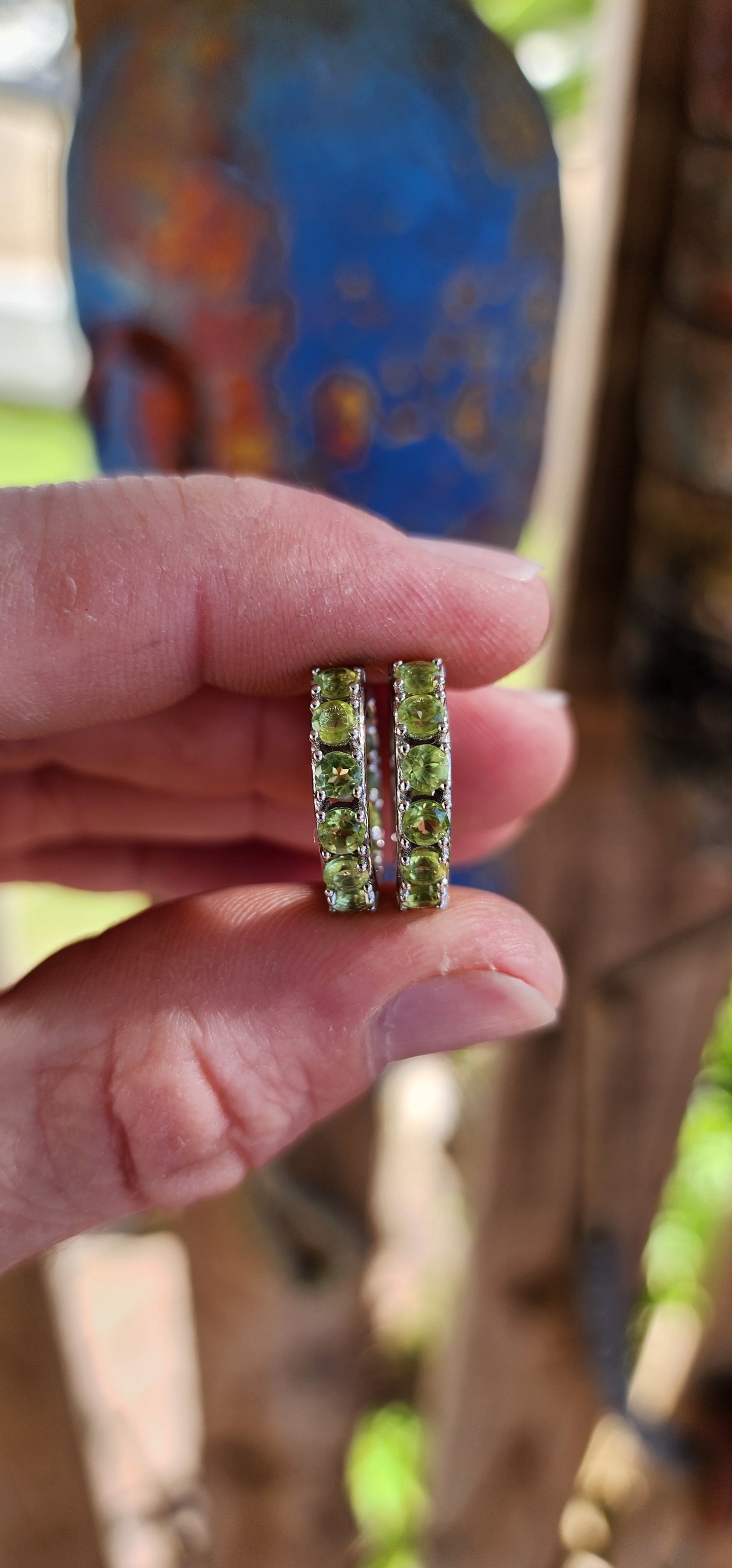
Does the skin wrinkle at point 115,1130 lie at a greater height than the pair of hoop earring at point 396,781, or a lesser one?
lesser

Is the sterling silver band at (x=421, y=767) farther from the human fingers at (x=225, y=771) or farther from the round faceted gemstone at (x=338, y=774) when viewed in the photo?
the human fingers at (x=225, y=771)

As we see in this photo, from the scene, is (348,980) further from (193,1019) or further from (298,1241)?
(298,1241)

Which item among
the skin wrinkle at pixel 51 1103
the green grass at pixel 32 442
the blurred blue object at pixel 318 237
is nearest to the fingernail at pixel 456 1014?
the skin wrinkle at pixel 51 1103

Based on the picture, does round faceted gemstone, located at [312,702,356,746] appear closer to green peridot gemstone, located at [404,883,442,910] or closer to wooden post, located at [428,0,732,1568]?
green peridot gemstone, located at [404,883,442,910]

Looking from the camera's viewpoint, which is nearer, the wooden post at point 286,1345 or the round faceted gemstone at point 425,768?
the round faceted gemstone at point 425,768

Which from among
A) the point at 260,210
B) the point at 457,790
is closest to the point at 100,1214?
the point at 457,790
